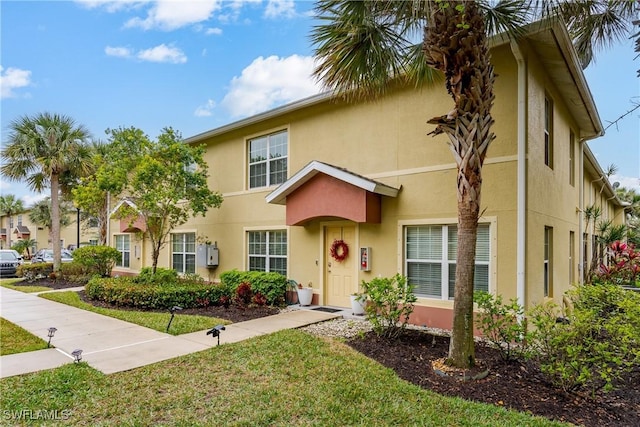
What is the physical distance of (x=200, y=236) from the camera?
14.7m

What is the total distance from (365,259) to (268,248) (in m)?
4.01

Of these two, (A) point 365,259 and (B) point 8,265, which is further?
(B) point 8,265

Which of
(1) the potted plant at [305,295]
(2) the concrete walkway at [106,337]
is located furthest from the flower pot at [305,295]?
(2) the concrete walkway at [106,337]

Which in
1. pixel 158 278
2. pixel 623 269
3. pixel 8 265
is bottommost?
pixel 8 265

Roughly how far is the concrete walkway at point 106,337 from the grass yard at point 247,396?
1.60 ft

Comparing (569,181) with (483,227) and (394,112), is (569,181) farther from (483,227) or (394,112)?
(394,112)

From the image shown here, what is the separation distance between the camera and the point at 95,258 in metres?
16.8

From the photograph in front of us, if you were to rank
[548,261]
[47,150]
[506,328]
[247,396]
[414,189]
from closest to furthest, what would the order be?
1. [247,396]
2. [506,328]
3. [414,189]
4. [548,261]
5. [47,150]

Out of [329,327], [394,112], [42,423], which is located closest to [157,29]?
[394,112]

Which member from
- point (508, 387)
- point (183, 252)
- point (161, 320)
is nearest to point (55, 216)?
point (183, 252)

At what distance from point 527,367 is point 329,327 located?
4.15m

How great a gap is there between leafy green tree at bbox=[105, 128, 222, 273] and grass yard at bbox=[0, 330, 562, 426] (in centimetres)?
718

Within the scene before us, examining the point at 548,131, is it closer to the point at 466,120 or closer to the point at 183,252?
the point at 466,120

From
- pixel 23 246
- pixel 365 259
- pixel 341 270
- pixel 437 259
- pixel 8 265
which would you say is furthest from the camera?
pixel 23 246
